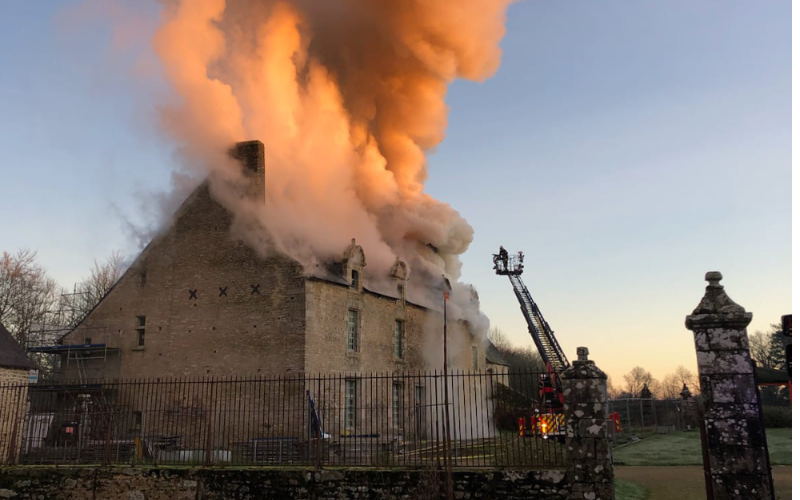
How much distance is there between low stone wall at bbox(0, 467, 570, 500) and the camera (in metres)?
9.91

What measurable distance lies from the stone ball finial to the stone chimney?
18.7 m

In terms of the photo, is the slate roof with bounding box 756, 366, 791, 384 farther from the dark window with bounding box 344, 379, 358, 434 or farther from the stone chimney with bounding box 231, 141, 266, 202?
the stone chimney with bounding box 231, 141, 266, 202

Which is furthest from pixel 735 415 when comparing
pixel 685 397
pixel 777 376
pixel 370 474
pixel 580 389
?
pixel 685 397

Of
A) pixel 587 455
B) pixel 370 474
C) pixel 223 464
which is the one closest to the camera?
pixel 587 455

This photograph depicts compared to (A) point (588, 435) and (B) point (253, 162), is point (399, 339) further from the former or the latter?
(A) point (588, 435)

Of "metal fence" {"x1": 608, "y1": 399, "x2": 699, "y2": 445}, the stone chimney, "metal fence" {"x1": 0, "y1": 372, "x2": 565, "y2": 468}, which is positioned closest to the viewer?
"metal fence" {"x1": 0, "y1": 372, "x2": 565, "y2": 468}

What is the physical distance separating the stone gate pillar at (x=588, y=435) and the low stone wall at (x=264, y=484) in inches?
12.0

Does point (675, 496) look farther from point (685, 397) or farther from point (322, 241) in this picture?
point (685, 397)

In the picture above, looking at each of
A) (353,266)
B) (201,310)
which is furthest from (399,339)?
(201,310)

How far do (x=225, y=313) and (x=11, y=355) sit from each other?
6775 mm

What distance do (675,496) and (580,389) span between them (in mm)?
5126

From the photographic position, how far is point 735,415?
7492mm

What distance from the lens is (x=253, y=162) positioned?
24.4 meters

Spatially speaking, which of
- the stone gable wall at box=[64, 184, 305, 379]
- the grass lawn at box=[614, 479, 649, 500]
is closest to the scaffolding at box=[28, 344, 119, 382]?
the stone gable wall at box=[64, 184, 305, 379]
